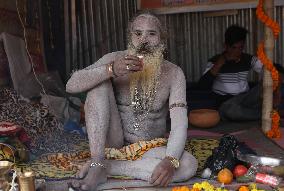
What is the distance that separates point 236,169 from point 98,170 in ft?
3.60

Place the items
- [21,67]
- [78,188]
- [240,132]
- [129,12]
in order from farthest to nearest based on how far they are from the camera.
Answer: [129,12] → [21,67] → [240,132] → [78,188]

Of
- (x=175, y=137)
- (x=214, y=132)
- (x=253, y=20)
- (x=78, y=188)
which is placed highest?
(x=253, y=20)

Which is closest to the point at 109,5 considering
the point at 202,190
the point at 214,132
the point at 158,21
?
the point at 214,132

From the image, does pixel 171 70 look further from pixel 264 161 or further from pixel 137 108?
pixel 264 161

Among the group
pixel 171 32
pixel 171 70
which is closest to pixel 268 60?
pixel 171 70

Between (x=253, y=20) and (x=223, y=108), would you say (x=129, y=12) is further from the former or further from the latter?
(x=223, y=108)

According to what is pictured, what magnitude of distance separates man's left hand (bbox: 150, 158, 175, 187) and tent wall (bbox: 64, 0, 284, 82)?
4.14 m

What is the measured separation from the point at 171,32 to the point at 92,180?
4.77 meters

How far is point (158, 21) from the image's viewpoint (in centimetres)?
364

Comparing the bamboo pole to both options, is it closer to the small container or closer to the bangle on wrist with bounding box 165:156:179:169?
the bangle on wrist with bounding box 165:156:179:169

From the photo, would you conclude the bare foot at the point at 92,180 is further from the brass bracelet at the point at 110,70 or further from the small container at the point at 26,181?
the brass bracelet at the point at 110,70

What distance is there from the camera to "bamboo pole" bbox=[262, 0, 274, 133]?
15.8 ft

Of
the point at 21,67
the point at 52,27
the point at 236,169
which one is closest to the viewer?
the point at 236,169

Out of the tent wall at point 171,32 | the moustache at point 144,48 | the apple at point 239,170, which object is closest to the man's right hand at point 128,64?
the moustache at point 144,48
